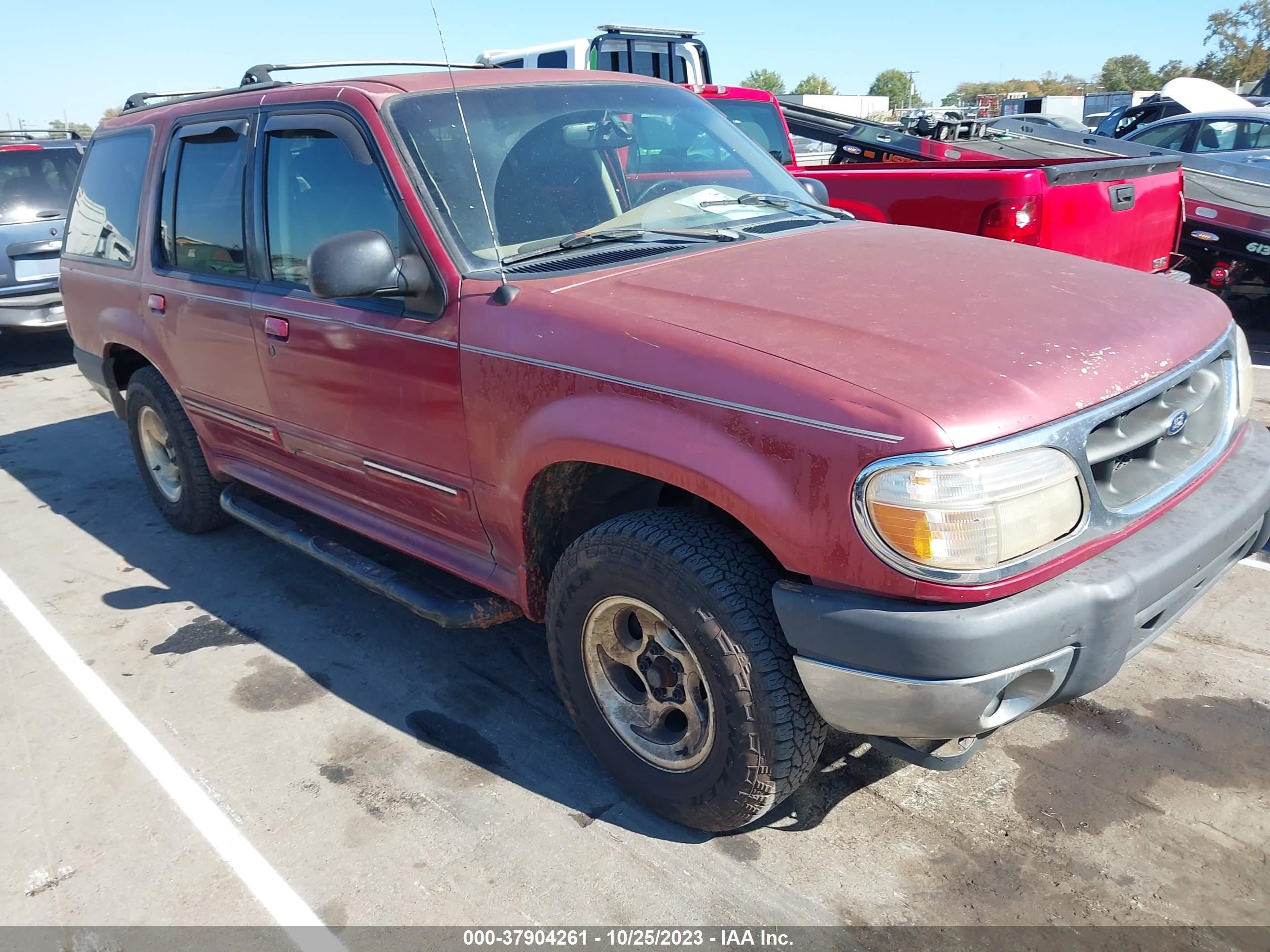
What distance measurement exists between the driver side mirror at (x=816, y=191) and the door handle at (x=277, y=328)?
2.06m

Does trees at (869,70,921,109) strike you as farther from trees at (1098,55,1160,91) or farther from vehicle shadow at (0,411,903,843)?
vehicle shadow at (0,411,903,843)

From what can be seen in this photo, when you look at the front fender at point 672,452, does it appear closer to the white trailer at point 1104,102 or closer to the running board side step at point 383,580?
the running board side step at point 383,580

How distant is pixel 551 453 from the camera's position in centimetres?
270

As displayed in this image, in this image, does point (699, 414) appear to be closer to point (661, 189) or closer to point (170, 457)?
point (661, 189)

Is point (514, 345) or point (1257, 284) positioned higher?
point (514, 345)

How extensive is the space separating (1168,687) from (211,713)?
330 cm

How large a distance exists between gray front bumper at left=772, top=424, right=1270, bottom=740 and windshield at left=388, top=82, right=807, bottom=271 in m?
1.54

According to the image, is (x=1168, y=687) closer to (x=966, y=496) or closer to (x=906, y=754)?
(x=906, y=754)

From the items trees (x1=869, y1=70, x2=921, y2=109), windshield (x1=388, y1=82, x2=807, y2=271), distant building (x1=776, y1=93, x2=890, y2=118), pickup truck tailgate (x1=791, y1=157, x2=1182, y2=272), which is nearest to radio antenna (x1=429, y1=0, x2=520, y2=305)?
windshield (x1=388, y1=82, x2=807, y2=271)

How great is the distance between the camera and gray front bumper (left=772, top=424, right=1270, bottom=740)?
208 cm

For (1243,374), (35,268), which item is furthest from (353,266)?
(35,268)

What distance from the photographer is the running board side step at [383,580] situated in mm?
3182

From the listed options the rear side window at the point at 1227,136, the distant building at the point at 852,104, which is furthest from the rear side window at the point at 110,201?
the distant building at the point at 852,104

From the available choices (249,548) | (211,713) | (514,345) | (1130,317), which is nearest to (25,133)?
(249,548)
